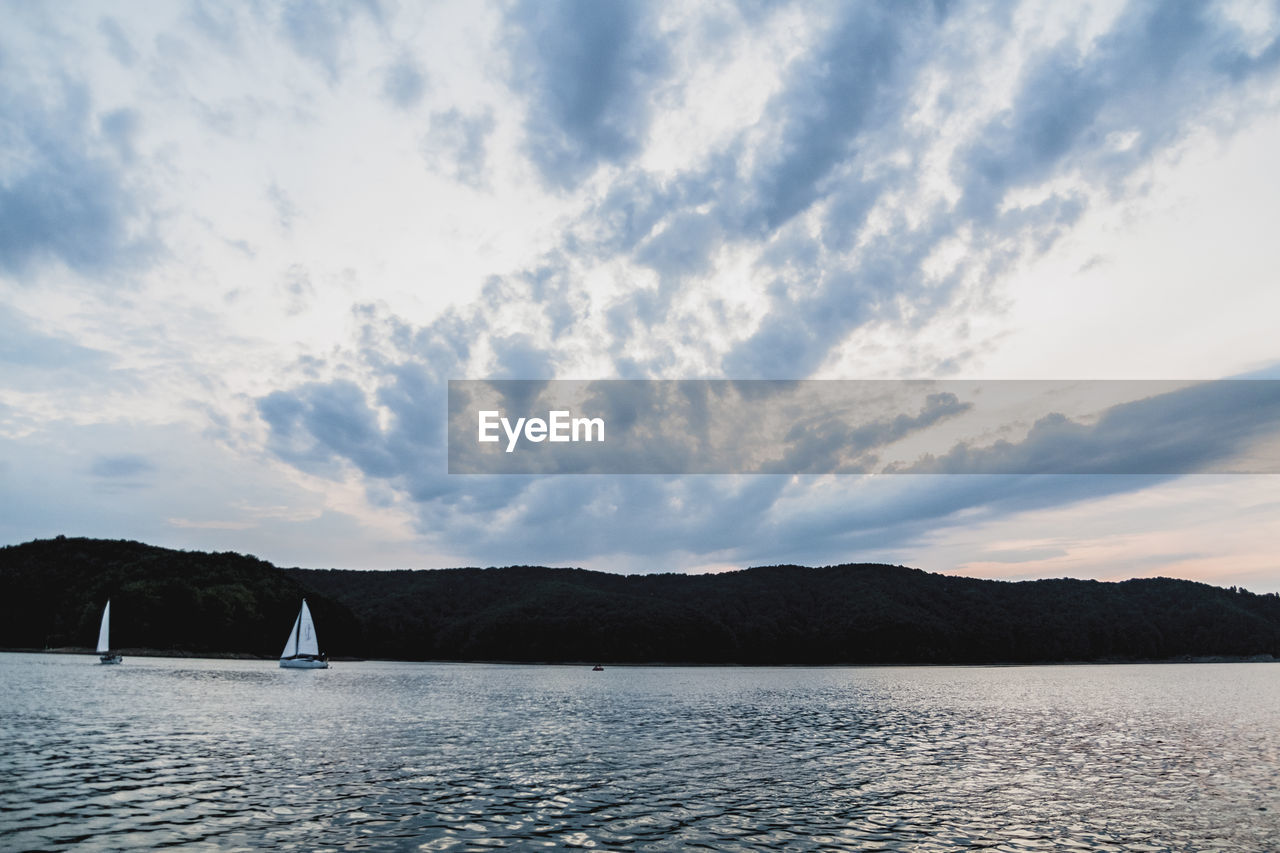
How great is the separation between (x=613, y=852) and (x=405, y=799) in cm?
1360

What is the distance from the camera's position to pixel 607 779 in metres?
46.0

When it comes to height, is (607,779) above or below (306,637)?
below

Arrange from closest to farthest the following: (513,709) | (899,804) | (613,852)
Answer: (613,852) → (899,804) → (513,709)

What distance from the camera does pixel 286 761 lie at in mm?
50125

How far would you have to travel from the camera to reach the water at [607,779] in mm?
32281

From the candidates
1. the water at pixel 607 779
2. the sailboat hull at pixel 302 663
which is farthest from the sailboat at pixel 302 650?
the water at pixel 607 779

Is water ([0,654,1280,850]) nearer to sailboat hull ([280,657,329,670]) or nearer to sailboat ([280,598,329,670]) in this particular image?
sailboat ([280,598,329,670])

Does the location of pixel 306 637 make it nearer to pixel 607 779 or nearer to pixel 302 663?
pixel 302 663

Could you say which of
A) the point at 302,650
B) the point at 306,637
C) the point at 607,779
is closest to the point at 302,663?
the point at 302,650

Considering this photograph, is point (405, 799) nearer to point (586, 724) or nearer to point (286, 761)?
point (286, 761)

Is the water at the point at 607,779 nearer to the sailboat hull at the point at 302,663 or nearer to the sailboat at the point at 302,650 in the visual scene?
the sailboat at the point at 302,650

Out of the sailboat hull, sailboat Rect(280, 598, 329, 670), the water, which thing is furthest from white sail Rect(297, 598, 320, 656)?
the water

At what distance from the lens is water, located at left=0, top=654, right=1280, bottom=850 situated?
3228cm

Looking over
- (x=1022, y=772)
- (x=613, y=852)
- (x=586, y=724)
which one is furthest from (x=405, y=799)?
(x=586, y=724)
